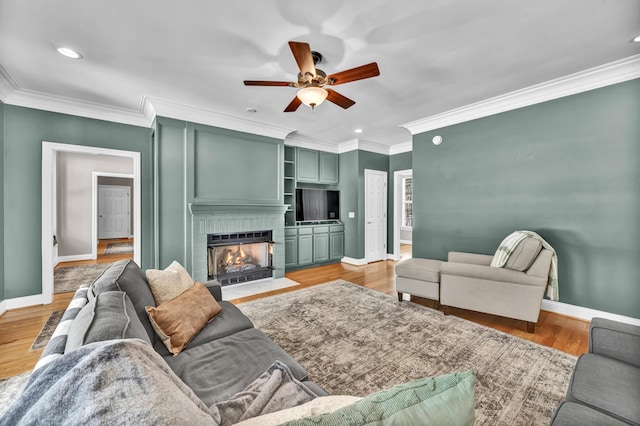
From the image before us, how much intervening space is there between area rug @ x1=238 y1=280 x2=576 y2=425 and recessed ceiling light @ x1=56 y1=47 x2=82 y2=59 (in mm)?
3112

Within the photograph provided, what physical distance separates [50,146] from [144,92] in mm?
1476

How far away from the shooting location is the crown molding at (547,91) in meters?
2.72

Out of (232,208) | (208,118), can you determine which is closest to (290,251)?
(232,208)

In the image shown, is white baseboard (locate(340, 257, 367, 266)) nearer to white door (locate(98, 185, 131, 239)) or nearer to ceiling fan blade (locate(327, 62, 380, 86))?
ceiling fan blade (locate(327, 62, 380, 86))

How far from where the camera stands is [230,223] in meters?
4.24

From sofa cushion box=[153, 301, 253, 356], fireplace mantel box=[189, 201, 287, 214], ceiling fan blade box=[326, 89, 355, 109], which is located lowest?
sofa cushion box=[153, 301, 253, 356]

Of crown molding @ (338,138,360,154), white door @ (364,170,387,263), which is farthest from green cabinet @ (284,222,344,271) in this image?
crown molding @ (338,138,360,154)

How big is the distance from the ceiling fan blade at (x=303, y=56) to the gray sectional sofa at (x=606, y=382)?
7.88ft

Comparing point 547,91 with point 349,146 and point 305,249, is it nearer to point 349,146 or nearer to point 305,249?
point 349,146

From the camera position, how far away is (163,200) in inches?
146

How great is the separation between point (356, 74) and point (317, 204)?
3845 mm

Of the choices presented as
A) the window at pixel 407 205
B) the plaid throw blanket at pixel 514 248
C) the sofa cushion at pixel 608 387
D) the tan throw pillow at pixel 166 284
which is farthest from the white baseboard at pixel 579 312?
the window at pixel 407 205

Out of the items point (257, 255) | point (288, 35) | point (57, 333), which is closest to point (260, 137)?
point (257, 255)

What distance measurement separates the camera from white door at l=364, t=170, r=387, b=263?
598 centimetres
